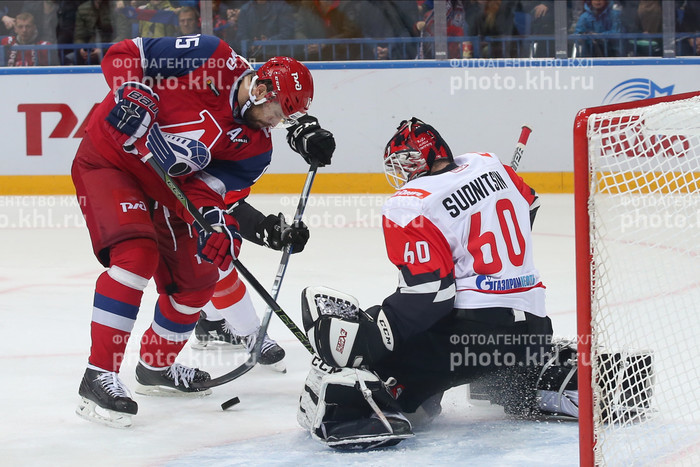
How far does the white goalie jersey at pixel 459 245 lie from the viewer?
7.33ft

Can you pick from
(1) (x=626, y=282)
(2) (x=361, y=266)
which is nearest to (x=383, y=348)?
(1) (x=626, y=282)

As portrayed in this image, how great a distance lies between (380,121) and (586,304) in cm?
499

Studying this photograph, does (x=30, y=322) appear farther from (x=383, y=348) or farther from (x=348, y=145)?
(x=348, y=145)

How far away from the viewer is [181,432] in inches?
95.4

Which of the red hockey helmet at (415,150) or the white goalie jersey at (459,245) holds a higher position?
the red hockey helmet at (415,150)

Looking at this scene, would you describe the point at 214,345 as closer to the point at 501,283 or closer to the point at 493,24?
the point at 501,283

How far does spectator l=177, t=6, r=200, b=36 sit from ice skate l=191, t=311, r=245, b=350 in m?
3.85

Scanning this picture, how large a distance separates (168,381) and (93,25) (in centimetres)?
468

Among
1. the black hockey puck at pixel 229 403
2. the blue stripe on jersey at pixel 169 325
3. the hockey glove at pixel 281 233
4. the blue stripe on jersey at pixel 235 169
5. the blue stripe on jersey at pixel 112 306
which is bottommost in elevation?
the black hockey puck at pixel 229 403

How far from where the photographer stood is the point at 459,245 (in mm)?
2328

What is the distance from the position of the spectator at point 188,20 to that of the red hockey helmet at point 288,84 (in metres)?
4.46

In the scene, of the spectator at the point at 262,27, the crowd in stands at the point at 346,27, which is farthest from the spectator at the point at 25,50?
the spectator at the point at 262,27

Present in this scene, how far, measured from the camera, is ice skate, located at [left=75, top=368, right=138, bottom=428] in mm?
2445

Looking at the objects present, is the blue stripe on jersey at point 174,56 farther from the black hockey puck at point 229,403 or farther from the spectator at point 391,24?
the spectator at point 391,24
